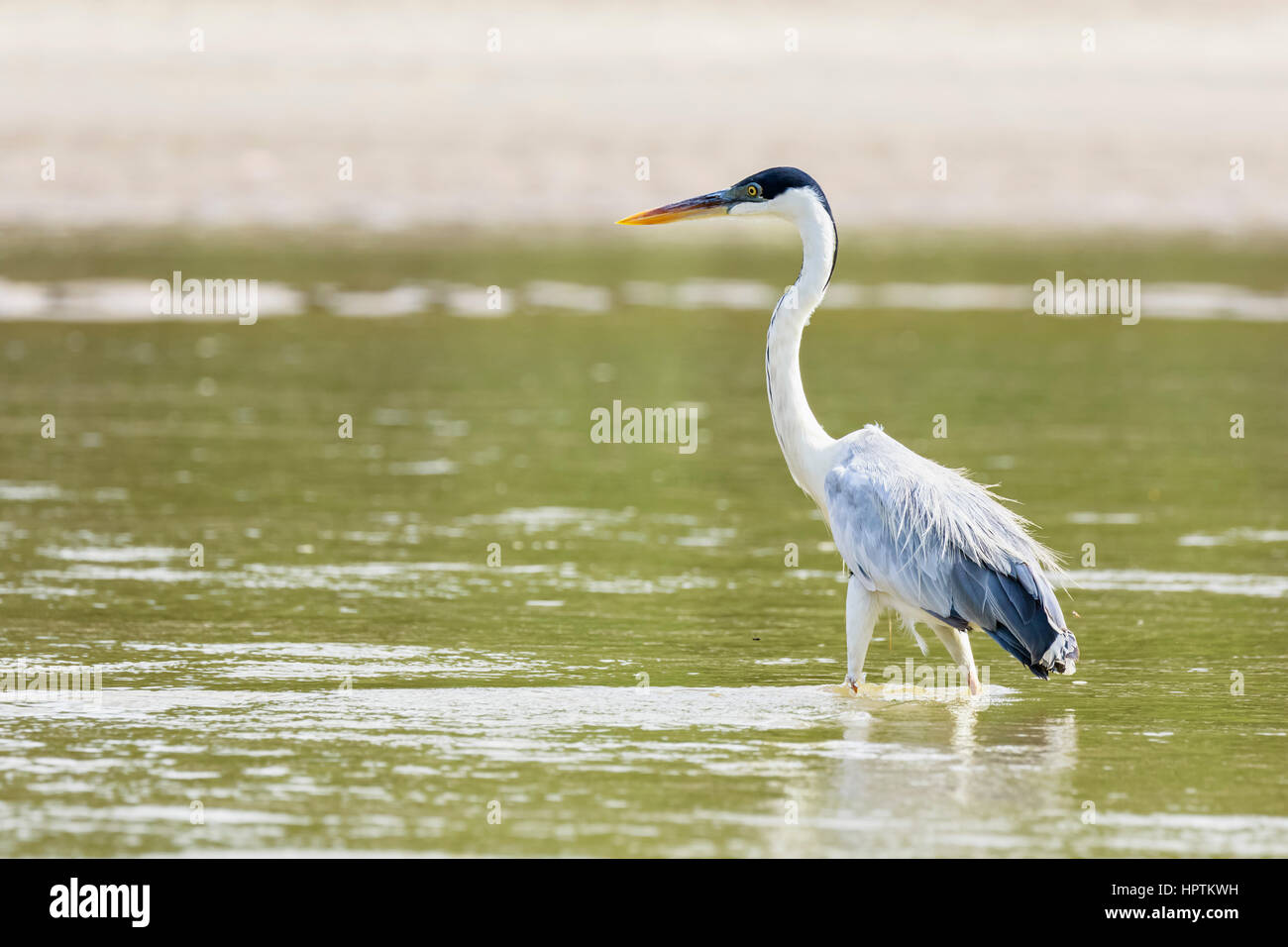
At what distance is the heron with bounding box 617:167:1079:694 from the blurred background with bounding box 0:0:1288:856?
0.38 meters

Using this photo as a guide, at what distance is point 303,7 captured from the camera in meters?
54.8

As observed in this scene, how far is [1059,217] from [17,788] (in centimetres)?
3102

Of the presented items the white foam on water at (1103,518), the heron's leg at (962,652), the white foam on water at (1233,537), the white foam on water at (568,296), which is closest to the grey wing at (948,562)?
the heron's leg at (962,652)

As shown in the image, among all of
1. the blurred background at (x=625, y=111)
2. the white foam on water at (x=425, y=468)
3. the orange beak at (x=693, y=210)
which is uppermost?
the blurred background at (x=625, y=111)

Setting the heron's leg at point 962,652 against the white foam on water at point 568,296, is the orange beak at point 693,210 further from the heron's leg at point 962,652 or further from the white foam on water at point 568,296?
the white foam on water at point 568,296

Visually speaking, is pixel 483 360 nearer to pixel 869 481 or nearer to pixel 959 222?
pixel 869 481

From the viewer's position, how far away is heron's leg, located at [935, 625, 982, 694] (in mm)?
9445

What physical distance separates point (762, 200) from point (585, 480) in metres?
4.75

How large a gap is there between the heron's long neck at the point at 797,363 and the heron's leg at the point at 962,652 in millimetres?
933

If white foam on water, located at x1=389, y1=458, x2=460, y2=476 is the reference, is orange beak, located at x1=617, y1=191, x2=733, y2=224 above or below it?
above

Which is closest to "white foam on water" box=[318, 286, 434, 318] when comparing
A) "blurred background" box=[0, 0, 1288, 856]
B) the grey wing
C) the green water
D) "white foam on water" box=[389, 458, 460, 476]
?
"blurred background" box=[0, 0, 1288, 856]

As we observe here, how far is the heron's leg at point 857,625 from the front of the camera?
9.10 m

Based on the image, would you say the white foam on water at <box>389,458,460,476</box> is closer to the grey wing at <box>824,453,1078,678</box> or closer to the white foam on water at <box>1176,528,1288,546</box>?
the white foam on water at <box>1176,528,1288,546</box>

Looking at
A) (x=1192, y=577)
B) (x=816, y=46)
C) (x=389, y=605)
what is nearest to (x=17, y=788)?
(x=389, y=605)
